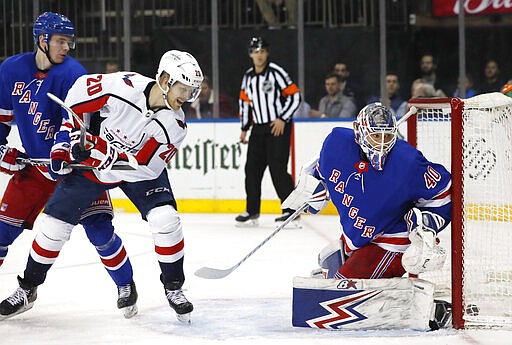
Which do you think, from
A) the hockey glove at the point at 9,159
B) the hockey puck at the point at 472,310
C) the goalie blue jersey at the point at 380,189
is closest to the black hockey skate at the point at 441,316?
the hockey puck at the point at 472,310

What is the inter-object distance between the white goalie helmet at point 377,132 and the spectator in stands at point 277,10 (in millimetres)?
4309

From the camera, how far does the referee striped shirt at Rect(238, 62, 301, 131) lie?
Result: 6.59 meters

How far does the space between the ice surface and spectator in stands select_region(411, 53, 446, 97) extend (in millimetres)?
1933

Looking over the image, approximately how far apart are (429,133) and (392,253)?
96 cm

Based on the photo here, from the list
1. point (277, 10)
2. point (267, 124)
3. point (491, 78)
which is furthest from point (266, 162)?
point (491, 78)

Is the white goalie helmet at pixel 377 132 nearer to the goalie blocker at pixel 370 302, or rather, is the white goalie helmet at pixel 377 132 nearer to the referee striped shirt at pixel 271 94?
the goalie blocker at pixel 370 302

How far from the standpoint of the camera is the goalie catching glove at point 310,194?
362 centimetres

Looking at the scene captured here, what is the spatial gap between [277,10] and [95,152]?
14.7 ft

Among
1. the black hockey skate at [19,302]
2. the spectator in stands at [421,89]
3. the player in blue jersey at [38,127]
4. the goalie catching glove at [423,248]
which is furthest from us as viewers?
the spectator in stands at [421,89]

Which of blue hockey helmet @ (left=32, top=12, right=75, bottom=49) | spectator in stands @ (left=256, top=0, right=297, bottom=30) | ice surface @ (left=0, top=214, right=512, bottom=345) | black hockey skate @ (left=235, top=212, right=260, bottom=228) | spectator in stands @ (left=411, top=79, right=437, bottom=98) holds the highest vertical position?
spectator in stands @ (left=256, top=0, right=297, bottom=30)

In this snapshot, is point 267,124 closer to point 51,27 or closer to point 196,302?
point 196,302

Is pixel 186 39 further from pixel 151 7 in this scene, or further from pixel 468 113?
pixel 468 113

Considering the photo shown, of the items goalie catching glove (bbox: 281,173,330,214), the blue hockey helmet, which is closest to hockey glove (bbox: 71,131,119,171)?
the blue hockey helmet

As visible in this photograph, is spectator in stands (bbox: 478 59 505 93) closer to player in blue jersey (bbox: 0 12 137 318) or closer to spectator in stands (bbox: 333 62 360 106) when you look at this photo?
spectator in stands (bbox: 333 62 360 106)
